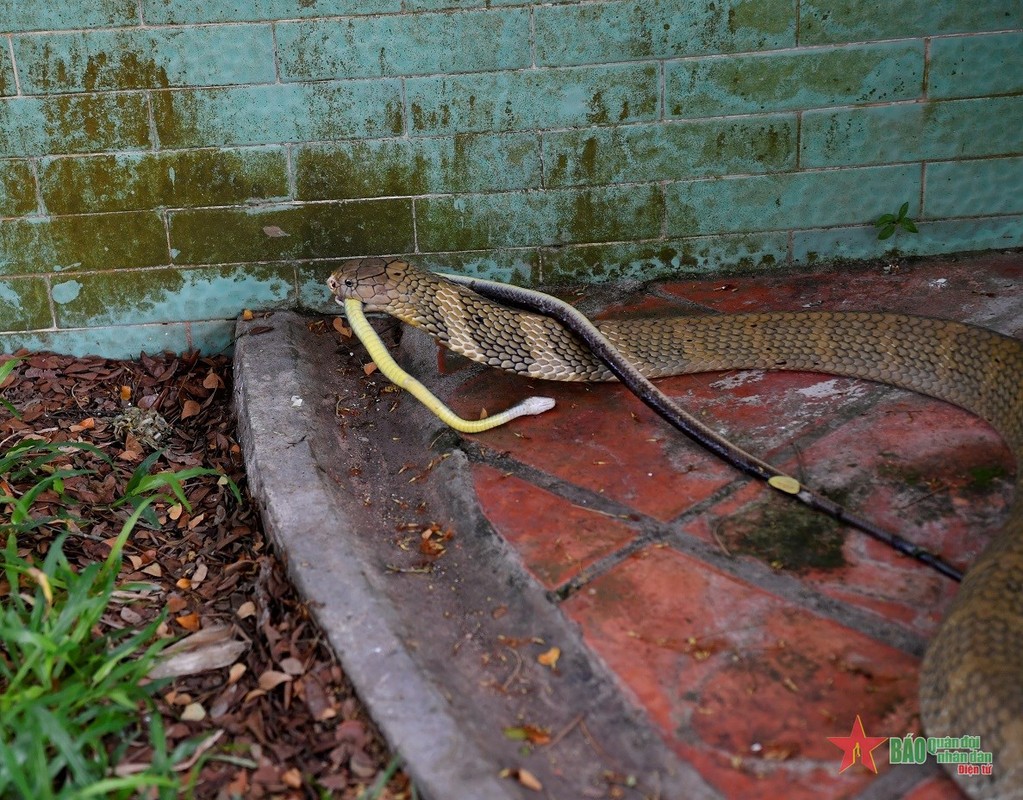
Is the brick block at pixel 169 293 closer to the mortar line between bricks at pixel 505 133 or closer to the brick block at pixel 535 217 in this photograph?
the mortar line between bricks at pixel 505 133

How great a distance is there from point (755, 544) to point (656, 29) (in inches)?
88.2

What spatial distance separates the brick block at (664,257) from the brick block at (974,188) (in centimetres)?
63

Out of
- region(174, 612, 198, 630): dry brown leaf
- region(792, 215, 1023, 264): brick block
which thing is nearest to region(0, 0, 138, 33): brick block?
region(174, 612, 198, 630): dry brown leaf

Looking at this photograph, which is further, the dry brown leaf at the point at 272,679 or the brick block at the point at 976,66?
the brick block at the point at 976,66

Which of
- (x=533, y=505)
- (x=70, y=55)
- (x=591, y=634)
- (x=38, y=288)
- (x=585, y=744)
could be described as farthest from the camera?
(x=38, y=288)

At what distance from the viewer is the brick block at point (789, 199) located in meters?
4.34

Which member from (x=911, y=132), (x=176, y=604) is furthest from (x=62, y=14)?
(x=911, y=132)

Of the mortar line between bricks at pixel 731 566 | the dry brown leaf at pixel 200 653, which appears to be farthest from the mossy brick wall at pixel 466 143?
the dry brown leaf at pixel 200 653

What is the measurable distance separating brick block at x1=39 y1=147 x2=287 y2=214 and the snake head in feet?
2.94

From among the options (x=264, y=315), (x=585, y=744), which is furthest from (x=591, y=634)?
(x=264, y=315)

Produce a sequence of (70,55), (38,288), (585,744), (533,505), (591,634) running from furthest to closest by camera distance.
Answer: (38,288) < (70,55) < (533,505) < (591,634) < (585,744)

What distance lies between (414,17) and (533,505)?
6.75 ft

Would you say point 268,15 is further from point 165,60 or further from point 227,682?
point 227,682

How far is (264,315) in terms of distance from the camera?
4.36 metres
